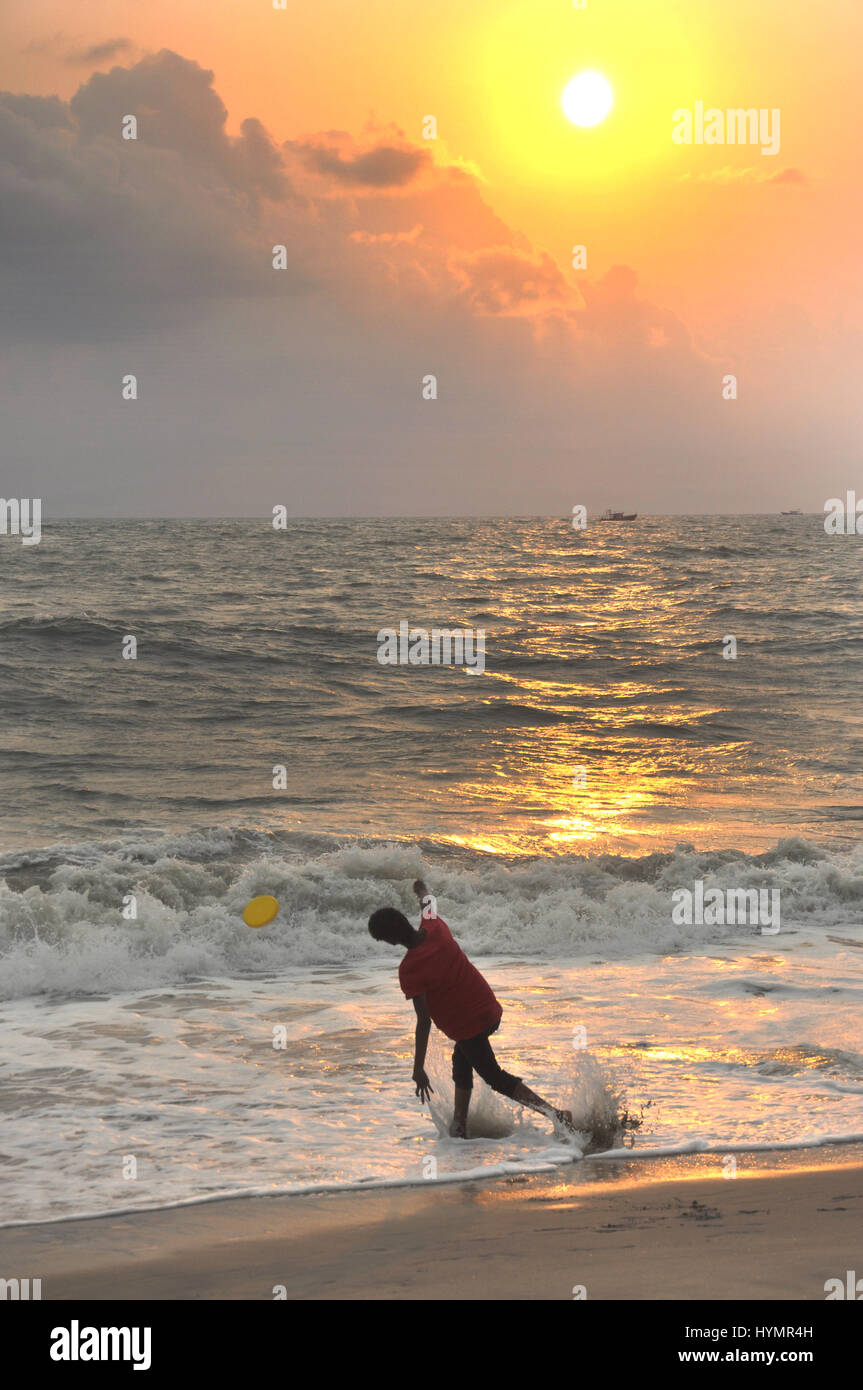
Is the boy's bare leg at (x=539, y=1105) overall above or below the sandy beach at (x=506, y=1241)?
above

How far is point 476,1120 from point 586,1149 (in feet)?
2.16

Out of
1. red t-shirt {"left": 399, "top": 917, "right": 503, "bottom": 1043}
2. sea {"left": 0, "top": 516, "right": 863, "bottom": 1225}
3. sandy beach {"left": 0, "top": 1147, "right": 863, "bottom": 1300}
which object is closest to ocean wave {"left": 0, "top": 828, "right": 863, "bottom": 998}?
sea {"left": 0, "top": 516, "right": 863, "bottom": 1225}

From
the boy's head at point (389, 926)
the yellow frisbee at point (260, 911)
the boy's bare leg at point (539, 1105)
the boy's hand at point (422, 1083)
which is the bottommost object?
the boy's bare leg at point (539, 1105)

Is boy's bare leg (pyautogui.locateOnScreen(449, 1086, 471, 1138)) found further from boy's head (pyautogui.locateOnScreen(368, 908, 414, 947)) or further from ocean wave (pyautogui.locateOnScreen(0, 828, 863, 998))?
ocean wave (pyautogui.locateOnScreen(0, 828, 863, 998))

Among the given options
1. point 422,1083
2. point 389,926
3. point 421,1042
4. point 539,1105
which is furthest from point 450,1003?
point 539,1105

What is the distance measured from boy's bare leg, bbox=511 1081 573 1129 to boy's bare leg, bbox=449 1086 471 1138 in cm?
27

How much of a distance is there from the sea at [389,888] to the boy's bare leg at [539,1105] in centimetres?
11

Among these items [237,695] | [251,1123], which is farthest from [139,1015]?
[237,695]

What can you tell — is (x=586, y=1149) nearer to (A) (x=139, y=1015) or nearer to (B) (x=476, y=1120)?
(B) (x=476, y=1120)

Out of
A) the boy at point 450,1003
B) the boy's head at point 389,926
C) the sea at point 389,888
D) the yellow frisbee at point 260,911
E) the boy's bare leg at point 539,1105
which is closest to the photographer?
the boy's head at point 389,926

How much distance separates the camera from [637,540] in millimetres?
75250

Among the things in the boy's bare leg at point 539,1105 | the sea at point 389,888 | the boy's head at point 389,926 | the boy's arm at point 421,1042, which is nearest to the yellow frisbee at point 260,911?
the sea at point 389,888

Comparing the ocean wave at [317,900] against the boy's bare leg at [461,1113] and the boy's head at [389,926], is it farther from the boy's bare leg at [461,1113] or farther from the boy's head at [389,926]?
the boy's head at [389,926]

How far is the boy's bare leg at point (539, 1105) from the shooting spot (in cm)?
616
